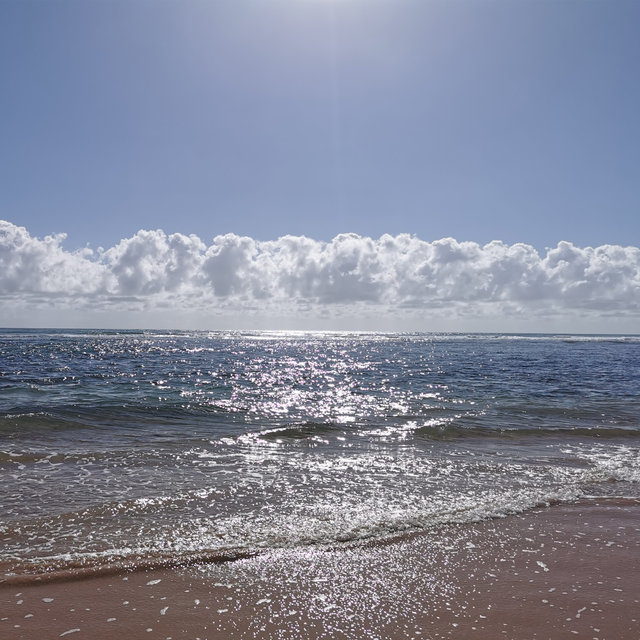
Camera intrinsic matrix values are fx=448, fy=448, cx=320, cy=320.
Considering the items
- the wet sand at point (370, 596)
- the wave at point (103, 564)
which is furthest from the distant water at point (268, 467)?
the wet sand at point (370, 596)

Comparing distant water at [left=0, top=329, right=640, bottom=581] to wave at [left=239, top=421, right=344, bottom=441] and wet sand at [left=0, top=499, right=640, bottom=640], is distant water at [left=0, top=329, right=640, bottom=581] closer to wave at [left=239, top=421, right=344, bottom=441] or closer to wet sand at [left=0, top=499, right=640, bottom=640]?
wave at [left=239, top=421, right=344, bottom=441]

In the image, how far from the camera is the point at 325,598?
4941mm

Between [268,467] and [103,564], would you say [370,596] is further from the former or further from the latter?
[268,467]

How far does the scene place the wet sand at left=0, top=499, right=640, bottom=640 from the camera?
4430mm

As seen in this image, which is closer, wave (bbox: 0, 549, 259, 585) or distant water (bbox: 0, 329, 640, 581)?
wave (bbox: 0, 549, 259, 585)

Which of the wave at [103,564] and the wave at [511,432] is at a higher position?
the wave at [103,564]

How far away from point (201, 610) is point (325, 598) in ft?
4.36

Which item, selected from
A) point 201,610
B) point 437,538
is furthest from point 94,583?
point 437,538

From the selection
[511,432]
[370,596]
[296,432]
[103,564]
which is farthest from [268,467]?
[511,432]

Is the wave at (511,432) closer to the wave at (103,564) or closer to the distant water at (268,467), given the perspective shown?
the distant water at (268,467)

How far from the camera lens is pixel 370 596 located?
5000 mm

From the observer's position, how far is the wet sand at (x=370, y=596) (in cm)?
443

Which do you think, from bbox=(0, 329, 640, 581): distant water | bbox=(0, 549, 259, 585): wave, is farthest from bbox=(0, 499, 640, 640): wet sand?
bbox=(0, 329, 640, 581): distant water

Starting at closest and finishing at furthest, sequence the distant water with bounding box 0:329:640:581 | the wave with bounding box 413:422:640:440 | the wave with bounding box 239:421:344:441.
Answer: the distant water with bounding box 0:329:640:581 → the wave with bounding box 239:421:344:441 → the wave with bounding box 413:422:640:440
